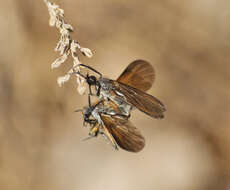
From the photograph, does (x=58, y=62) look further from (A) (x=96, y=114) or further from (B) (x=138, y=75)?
(B) (x=138, y=75)

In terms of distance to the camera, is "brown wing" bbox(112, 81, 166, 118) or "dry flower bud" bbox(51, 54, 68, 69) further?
"brown wing" bbox(112, 81, 166, 118)

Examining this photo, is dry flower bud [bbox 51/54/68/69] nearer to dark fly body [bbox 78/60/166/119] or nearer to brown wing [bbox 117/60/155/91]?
dark fly body [bbox 78/60/166/119]

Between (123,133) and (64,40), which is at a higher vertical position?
(64,40)

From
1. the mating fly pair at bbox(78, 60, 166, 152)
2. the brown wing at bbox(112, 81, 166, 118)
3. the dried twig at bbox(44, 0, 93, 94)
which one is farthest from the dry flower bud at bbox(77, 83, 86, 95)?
the brown wing at bbox(112, 81, 166, 118)

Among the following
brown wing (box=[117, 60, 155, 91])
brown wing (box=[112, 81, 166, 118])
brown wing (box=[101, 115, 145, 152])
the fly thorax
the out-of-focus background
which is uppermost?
the out-of-focus background

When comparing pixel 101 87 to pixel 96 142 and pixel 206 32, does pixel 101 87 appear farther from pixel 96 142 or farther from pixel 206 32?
pixel 206 32

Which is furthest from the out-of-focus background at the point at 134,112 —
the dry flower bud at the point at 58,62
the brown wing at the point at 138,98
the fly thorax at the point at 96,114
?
the dry flower bud at the point at 58,62

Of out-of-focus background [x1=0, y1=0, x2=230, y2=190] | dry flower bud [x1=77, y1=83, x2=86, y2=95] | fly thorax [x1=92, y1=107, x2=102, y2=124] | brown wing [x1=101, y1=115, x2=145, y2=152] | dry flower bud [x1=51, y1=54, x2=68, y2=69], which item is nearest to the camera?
dry flower bud [x1=51, y1=54, x2=68, y2=69]

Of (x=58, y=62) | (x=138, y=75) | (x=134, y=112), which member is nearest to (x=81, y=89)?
(x=58, y=62)

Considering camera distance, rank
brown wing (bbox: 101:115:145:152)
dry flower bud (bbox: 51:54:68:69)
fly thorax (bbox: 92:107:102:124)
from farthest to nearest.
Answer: fly thorax (bbox: 92:107:102:124)
brown wing (bbox: 101:115:145:152)
dry flower bud (bbox: 51:54:68:69)
